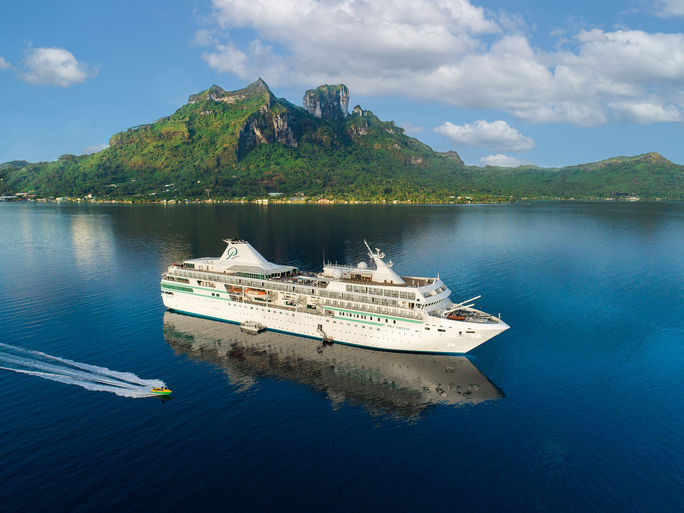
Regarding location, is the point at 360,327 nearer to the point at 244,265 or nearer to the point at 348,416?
the point at 348,416

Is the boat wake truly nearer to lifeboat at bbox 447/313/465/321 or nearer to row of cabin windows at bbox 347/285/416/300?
row of cabin windows at bbox 347/285/416/300

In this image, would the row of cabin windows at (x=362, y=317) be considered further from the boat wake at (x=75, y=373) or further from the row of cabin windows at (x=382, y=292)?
the boat wake at (x=75, y=373)

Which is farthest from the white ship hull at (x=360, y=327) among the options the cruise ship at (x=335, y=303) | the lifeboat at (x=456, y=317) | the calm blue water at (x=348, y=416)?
the calm blue water at (x=348, y=416)

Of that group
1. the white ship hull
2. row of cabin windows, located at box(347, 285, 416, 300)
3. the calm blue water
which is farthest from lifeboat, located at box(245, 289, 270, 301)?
row of cabin windows, located at box(347, 285, 416, 300)

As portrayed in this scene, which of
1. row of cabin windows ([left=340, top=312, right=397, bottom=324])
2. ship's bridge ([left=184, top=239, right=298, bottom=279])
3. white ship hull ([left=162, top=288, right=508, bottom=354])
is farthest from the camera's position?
ship's bridge ([left=184, top=239, right=298, bottom=279])

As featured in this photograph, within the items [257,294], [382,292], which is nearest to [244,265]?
[257,294]

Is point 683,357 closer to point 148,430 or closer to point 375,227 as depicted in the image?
point 148,430
